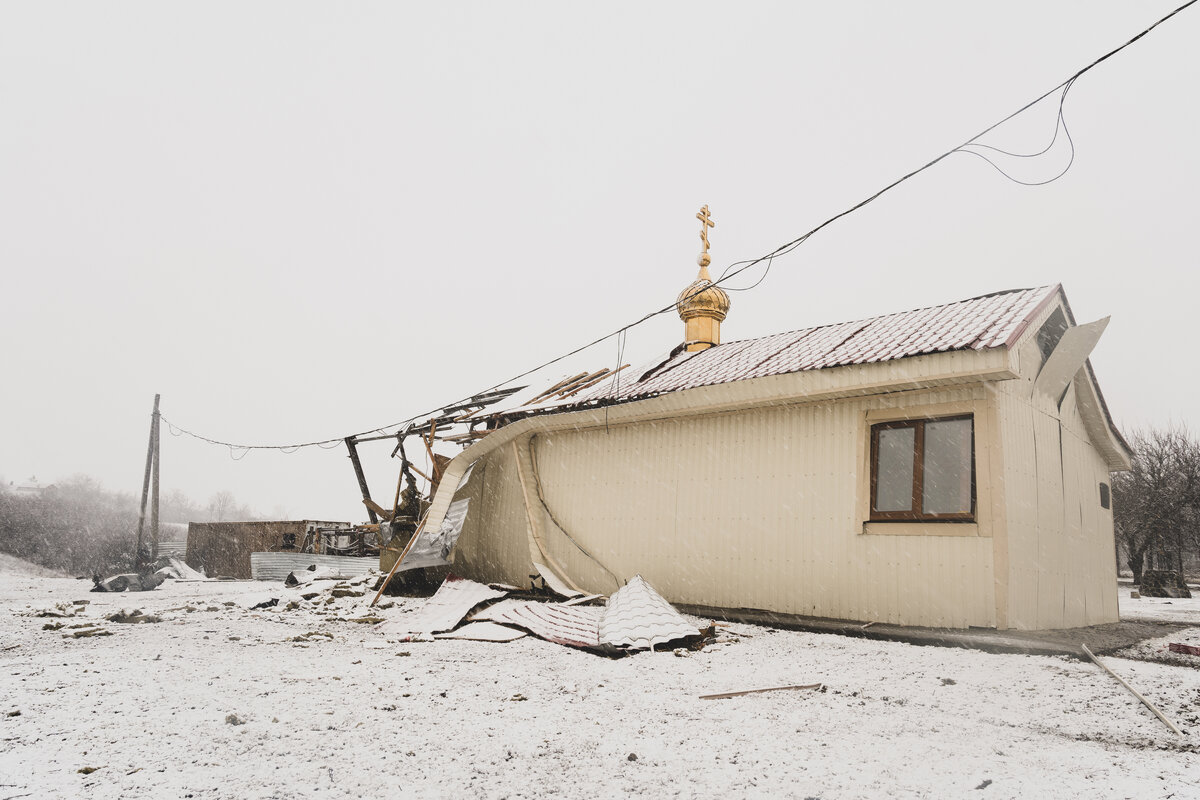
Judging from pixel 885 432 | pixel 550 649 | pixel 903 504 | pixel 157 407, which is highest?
pixel 157 407

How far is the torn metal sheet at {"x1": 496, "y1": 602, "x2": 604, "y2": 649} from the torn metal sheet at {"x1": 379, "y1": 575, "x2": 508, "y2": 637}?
60 centimetres

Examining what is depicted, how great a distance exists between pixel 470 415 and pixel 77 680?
7.52m

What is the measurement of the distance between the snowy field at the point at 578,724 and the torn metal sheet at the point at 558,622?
250 mm

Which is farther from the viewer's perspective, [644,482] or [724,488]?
[644,482]

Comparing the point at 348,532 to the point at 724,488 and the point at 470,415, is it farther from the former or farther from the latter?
the point at 724,488

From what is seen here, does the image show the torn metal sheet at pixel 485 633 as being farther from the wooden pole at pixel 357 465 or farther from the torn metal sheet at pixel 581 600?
the wooden pole at pixel 357 465

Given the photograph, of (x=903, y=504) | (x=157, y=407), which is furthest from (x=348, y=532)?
(x=903, y=504)

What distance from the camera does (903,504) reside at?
24.1 feet

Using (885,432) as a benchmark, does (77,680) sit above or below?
below

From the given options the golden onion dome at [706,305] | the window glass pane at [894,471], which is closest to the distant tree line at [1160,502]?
the golden onion dome at [706,305]

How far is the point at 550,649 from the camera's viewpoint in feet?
20.3

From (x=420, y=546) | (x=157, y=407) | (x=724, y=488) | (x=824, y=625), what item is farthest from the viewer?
(x=157, y=407)

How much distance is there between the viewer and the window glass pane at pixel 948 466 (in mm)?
6699

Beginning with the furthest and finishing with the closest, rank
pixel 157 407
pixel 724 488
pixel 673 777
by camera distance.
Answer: pixel 157 407 < pixel 724 488 < pixel 673 777
